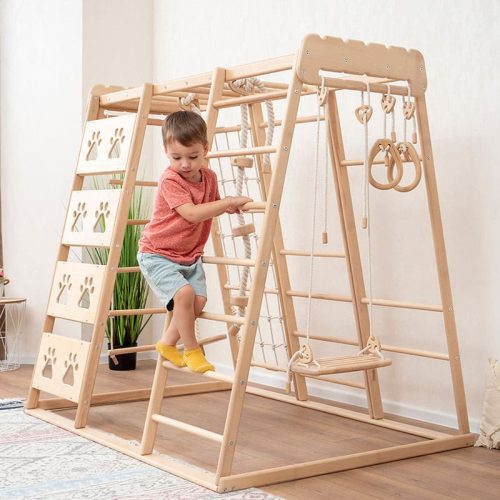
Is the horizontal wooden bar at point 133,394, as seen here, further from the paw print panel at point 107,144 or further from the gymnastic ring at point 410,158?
the gymnastic ring at point 410,158

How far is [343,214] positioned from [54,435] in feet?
5.36

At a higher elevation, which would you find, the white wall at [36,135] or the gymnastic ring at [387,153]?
the white wall at [36,135]

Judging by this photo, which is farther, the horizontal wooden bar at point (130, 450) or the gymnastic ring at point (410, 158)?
the gymnastic ring at point (410, 158)

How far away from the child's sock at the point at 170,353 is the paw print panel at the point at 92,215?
0.81m

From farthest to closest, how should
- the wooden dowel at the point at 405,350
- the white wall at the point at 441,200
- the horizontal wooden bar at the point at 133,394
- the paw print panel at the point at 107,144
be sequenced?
the horizontal wooden bar at the point at 133,394 → the paw print panel at the point at 107,144 → the white wall at the point at 441,200 → the wooden dowel at the point at 405,350

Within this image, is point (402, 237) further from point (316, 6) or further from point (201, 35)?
point (201, 35)

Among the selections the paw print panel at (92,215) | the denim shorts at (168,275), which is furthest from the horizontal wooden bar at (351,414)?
the paw print panel at (92,215)

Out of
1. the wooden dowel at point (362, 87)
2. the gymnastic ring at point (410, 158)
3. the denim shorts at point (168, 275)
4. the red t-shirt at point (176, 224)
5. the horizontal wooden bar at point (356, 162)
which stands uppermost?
the wooden dowel at point (362, 87)

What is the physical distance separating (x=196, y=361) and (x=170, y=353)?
0.44 ft

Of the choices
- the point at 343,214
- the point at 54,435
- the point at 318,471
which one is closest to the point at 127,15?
the point at 343,214

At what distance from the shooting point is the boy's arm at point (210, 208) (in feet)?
11.0

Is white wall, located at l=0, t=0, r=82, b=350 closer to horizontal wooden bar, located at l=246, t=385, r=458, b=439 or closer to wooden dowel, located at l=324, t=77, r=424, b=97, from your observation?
horizontal wooden bar, located at l=246, t=385, r=458, b=439

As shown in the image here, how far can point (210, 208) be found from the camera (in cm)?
338

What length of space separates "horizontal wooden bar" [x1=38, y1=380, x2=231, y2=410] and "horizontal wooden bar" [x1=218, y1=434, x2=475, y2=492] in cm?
135
